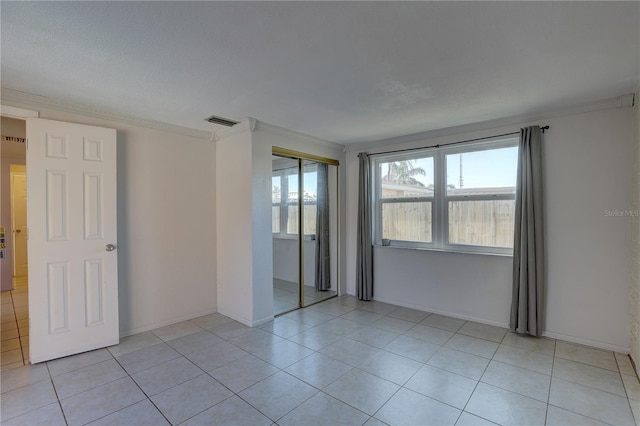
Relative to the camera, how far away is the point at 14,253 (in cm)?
619

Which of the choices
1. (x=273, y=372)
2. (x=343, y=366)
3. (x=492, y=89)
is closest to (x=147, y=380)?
(x=273, y=372)

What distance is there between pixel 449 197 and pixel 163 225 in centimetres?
359

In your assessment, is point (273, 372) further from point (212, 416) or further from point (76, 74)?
point (76, 74)

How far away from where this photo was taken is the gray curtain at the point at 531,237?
3199 millimetres

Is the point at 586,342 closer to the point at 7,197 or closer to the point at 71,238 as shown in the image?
the point at 71,238

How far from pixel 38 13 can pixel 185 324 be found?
126 inches

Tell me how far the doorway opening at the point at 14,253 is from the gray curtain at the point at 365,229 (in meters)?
3.86

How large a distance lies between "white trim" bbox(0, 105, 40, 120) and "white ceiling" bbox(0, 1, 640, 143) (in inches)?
8.1

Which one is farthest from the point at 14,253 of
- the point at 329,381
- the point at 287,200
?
the point at 329,381

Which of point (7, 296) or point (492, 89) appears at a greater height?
point (492, 89)

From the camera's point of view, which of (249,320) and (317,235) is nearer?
(249,320)

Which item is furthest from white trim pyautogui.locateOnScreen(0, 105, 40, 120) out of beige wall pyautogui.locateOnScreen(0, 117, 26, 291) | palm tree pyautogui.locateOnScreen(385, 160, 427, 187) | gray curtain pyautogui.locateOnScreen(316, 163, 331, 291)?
palm tree pyautogui.locateOnScreen(385, 160, 427, 187)

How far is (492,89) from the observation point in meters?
2.60

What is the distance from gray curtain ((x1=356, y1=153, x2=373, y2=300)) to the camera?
15.0ft
